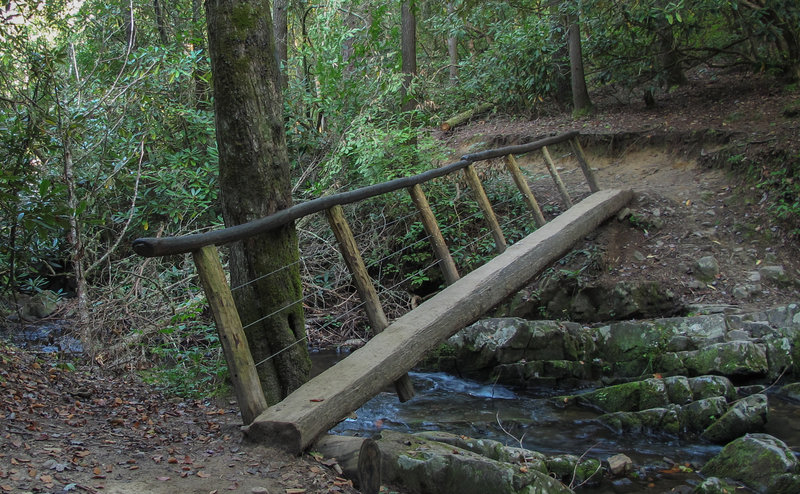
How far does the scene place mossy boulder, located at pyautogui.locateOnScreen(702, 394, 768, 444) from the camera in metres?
4.97

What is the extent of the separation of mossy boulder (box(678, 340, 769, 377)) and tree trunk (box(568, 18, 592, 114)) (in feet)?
22.8

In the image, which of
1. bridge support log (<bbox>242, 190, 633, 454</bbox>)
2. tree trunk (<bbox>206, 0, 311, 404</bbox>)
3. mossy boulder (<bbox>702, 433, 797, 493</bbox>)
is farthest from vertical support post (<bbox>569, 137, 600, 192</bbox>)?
tree trunk (<bbox>206, 0, 311, 404</bbox>)

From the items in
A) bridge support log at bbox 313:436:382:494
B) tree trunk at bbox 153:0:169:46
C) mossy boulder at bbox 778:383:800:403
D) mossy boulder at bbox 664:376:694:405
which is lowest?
mossy boulder at bbox 778:383:800:403

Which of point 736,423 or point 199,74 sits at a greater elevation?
point 199,74

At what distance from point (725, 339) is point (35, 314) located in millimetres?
8331

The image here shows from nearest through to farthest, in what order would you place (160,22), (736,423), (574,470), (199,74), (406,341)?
(574,470), (406,341), (736,423), (199,74), (160,22)

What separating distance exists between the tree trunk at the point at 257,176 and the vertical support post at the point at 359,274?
58cm

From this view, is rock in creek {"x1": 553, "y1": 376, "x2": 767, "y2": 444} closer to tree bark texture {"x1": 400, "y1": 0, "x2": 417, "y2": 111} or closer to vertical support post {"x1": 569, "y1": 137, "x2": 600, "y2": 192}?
vertical support post {"x1": 569, "y1": 137, "x2": 600, "y2": 192}

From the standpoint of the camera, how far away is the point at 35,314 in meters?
8.37

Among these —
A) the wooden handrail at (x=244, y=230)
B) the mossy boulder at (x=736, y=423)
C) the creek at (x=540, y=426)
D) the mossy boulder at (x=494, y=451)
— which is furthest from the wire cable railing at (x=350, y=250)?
the mossy boulder at (x=736, y=423)

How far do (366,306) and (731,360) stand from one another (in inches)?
140

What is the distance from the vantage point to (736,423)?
498 centimetres

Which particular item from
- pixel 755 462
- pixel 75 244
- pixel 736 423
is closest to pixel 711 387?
pixel 736 423

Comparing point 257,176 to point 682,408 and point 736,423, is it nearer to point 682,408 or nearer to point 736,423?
point 682,408
